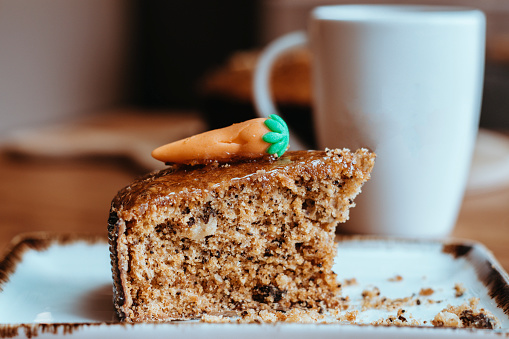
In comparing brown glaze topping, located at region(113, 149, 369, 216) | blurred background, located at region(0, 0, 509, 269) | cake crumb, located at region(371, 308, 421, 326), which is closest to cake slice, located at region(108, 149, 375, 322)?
brown glaze topping, located at region(113, 149, 369, 216)

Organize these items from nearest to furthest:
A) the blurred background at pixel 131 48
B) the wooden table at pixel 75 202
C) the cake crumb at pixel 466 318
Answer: the cake crumb at pixel 466 318 < the wooden table at pixel 75 202 < the blurred background at pixel 131 48

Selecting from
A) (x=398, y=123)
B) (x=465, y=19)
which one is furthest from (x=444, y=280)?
(x=465, y=19)

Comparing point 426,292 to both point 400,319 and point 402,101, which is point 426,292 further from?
point 402,101

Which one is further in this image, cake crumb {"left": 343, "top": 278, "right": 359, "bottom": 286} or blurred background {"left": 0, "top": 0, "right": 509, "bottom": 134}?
blurred background {"left": 0, "top": 0, "right": 509, "bottom": 134}

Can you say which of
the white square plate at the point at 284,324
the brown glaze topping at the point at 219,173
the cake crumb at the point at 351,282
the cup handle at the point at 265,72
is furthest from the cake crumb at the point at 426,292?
the cup handle at the point at 265,72

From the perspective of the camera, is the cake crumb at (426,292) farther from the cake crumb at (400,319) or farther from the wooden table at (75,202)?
the wooden table at (75,202)

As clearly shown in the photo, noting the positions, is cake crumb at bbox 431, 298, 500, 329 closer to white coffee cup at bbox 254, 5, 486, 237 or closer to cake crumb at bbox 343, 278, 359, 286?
cake crumb at bbox 343, 278, 359, 286

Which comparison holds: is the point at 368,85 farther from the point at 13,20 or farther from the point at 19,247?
the point at 13,20
